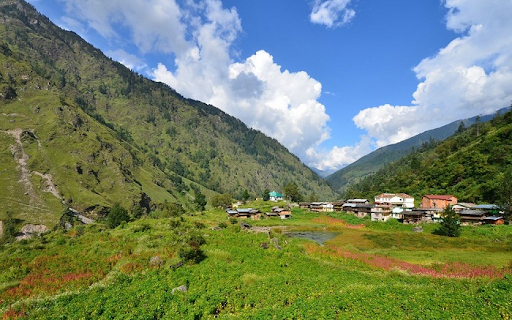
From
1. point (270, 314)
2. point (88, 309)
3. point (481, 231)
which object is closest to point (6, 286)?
point (88, 309)

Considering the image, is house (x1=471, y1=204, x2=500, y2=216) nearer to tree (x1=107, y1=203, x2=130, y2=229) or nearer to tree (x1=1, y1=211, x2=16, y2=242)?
tree (x1=107, y1=203, x2=130, y2=229)

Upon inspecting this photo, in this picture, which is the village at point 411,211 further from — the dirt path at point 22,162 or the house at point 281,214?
the dirt path at point 22,162

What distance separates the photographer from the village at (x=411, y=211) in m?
84.1

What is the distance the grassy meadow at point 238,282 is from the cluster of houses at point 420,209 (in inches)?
1545

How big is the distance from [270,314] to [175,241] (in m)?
28.1

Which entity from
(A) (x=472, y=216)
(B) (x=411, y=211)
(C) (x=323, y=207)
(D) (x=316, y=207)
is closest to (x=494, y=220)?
(A) (x=472, y=216)

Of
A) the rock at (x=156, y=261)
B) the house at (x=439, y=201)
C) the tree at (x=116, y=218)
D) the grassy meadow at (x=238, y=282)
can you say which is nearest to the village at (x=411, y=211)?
the house at (x=439, y=201)

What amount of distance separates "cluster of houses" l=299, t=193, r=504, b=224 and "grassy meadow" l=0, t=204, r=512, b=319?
39.2 metres

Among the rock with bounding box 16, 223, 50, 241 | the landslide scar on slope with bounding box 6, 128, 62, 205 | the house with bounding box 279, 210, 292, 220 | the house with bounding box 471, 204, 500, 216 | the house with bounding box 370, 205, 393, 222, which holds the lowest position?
the rock with bounding box 16, 223, 50, 241

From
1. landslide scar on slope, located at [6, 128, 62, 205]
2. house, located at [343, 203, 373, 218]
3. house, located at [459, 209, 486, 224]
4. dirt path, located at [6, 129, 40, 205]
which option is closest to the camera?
house, located at [459, 209, 486, 224]

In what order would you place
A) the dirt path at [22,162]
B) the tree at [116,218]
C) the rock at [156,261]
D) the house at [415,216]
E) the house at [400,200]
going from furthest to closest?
the dirt path at [22,162] < the house at [400,200] < the tree at [116,218] < the house at [415,216] < the rock at [156,261]

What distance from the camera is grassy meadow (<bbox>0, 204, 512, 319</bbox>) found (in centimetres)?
1717

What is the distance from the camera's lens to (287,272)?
30.4 meters

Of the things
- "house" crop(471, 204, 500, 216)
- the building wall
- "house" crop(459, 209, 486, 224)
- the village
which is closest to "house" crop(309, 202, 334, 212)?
the village
